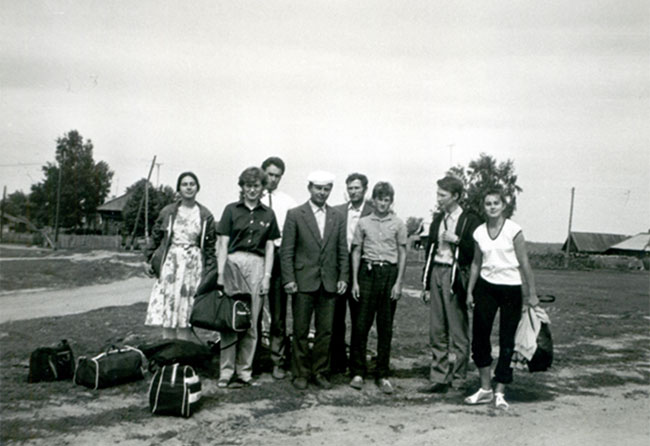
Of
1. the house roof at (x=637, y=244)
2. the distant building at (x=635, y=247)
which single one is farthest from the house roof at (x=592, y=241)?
the house roof at (x=637, y=244)

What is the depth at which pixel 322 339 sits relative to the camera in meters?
5.79

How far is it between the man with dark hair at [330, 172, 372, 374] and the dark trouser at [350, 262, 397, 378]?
0.21 metres

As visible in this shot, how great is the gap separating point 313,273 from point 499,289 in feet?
5.79

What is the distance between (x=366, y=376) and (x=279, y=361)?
3.09 ft

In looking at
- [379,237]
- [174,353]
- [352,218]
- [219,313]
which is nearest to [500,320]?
[379,237]

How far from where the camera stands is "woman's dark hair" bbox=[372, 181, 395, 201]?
586cm

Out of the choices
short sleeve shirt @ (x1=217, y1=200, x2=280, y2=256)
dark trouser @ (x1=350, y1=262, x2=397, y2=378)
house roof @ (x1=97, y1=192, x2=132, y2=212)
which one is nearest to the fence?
house roof @ (x1=97, y1=192, x2=132, y2=212)

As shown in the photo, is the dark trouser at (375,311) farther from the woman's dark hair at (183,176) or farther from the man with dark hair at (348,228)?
the woman's dark hair at (183,176)

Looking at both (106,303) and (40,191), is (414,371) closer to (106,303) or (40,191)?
(106,303)

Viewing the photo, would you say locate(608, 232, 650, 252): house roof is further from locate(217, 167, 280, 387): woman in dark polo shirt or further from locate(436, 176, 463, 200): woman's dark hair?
locate(217, 167, 280, 387): woman in dark polo shirt

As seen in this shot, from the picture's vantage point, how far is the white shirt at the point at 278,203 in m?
6.31

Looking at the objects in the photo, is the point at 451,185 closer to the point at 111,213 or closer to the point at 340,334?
the point at 340,334

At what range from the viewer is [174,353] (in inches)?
220

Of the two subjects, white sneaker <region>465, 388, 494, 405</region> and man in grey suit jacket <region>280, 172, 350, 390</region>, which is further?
man in grey suit jacket <region>280, 172, 350, 390</region>
